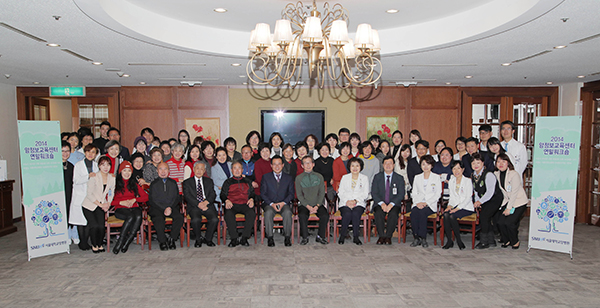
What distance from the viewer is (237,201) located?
634 cm

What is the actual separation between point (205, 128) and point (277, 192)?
389cm

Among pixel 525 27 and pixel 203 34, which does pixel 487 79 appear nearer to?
pixel 525 27

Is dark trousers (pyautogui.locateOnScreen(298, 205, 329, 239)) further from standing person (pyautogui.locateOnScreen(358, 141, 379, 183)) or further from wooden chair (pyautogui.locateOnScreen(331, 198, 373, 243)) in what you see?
standing person (pyautogui.locateOnScreen(358, 141, 379, 183))

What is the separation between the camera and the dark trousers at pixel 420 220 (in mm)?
6184

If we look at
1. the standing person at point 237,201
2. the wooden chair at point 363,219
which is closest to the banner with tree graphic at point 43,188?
the standing person at point 237,201

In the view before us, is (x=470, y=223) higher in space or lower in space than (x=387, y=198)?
lower

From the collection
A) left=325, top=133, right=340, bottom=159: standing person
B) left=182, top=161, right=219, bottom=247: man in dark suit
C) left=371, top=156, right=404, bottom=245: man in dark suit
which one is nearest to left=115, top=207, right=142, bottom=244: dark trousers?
left=182, top=161, right=219, bottom=247: man in dark suit

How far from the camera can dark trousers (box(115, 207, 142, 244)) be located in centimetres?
592

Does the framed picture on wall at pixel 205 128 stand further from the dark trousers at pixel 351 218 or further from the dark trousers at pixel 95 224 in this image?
the dark trousers at pixel 351 218

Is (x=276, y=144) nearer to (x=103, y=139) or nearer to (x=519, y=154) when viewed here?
(x=103, y=139)

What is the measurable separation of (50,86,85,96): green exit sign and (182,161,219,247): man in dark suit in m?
4.69

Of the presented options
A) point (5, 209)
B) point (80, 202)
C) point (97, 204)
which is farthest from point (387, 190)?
point (5, 209)

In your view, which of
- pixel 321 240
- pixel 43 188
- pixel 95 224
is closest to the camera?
pixel 43 188

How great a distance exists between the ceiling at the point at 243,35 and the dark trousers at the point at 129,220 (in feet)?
7.58
